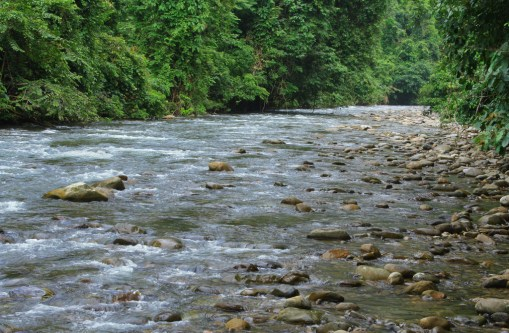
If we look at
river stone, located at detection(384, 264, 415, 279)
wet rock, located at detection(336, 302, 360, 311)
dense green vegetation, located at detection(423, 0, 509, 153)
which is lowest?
wet rock, located at detection(336, 302, 360, 311)

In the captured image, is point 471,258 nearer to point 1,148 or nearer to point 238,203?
point 238,203

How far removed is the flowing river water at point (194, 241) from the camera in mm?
3379

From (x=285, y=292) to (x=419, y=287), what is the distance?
829mm

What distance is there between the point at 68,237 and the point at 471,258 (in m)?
3.01

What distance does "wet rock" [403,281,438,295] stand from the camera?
3.79m

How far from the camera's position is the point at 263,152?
11.1 m

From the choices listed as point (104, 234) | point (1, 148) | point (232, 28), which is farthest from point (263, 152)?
point (232, 28)

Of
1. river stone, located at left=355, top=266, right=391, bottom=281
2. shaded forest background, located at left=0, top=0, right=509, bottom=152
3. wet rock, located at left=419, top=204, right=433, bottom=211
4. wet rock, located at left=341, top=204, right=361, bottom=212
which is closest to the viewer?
river stone, located at left=355, top=266, right=391, bottom=281

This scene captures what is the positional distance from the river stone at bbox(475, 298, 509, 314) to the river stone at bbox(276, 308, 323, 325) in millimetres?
890

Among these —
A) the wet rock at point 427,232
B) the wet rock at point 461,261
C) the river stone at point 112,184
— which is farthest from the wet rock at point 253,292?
the river stone at point 112,184

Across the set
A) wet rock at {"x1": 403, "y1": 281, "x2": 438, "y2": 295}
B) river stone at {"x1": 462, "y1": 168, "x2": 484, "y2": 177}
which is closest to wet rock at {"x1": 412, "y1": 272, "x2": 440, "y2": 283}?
wet rock at {"x1": 403, "y1": 281, "x2": 438, "y2": 295}

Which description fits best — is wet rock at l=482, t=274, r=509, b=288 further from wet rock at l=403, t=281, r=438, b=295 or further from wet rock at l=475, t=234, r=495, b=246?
wet rock at l=475, t=234, r=495, b=246

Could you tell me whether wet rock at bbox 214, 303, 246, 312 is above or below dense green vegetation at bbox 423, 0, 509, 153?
below

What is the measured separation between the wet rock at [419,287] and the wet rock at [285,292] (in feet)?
2.26
